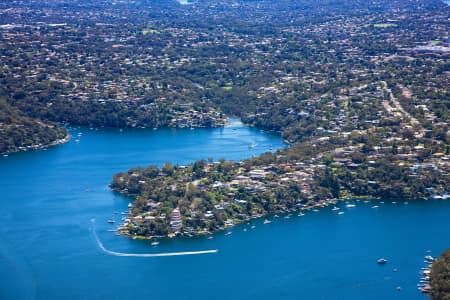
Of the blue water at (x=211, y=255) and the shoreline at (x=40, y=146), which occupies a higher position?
the shoreline at (x=40, y=146)

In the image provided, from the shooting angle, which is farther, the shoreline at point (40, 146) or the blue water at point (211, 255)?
the shoreline at point (40, 146)

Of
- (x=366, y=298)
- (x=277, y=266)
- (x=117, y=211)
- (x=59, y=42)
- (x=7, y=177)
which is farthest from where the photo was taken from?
(x=59, y=42)

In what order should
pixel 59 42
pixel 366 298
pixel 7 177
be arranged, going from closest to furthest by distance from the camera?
pixel 366 298, pixel 7 177, pixel 59 42

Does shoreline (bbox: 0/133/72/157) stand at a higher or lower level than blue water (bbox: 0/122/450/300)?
higher

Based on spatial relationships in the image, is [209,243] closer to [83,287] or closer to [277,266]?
[277,266]

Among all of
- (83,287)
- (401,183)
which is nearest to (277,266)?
(83,287)

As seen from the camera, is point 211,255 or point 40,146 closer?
point 211,255

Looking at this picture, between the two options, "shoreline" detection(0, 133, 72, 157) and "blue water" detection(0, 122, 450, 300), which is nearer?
"blue water" detection(0, 122, 450, 300)

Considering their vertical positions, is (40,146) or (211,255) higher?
(40,146)
